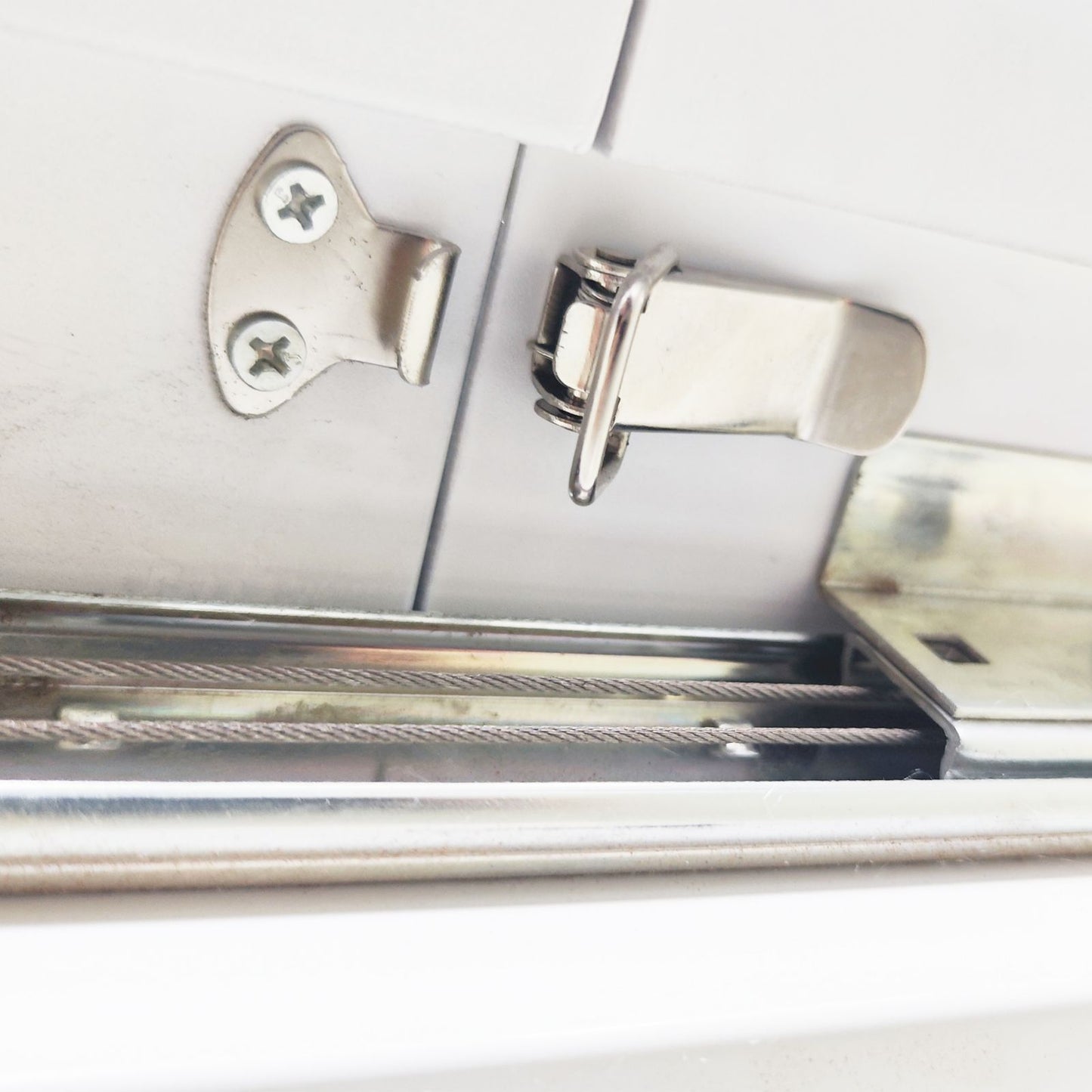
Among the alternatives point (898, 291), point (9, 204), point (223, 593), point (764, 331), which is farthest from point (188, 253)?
point (898, 291)

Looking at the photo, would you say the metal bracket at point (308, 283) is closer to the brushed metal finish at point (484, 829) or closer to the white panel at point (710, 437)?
the white panel at point (710, 437)

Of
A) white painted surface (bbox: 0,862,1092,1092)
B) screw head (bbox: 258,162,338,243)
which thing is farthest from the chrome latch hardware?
white painted surface (bbox: 0,862,1092,1092)

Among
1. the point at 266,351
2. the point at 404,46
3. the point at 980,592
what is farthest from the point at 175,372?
the point at 980,592

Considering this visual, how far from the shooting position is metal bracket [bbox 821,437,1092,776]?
70 centimetres

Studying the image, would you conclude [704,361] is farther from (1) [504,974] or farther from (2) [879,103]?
(1) [504,974]

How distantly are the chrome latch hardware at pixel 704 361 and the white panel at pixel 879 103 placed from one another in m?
0.07

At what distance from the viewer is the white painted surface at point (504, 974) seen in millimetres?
404

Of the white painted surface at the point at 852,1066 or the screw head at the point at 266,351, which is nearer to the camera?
the white painted surface at the point at 852,1066

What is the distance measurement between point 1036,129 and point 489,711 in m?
0.50

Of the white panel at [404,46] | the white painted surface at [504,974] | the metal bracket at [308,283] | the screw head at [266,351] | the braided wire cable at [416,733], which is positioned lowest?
the white painted surface at [504,974]

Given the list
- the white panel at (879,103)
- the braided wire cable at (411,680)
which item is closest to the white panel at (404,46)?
the white panel at (879,103)

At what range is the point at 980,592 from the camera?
2.77ft

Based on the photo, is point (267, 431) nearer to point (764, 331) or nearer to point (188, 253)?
point (188, 253)

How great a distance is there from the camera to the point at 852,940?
0.52m
